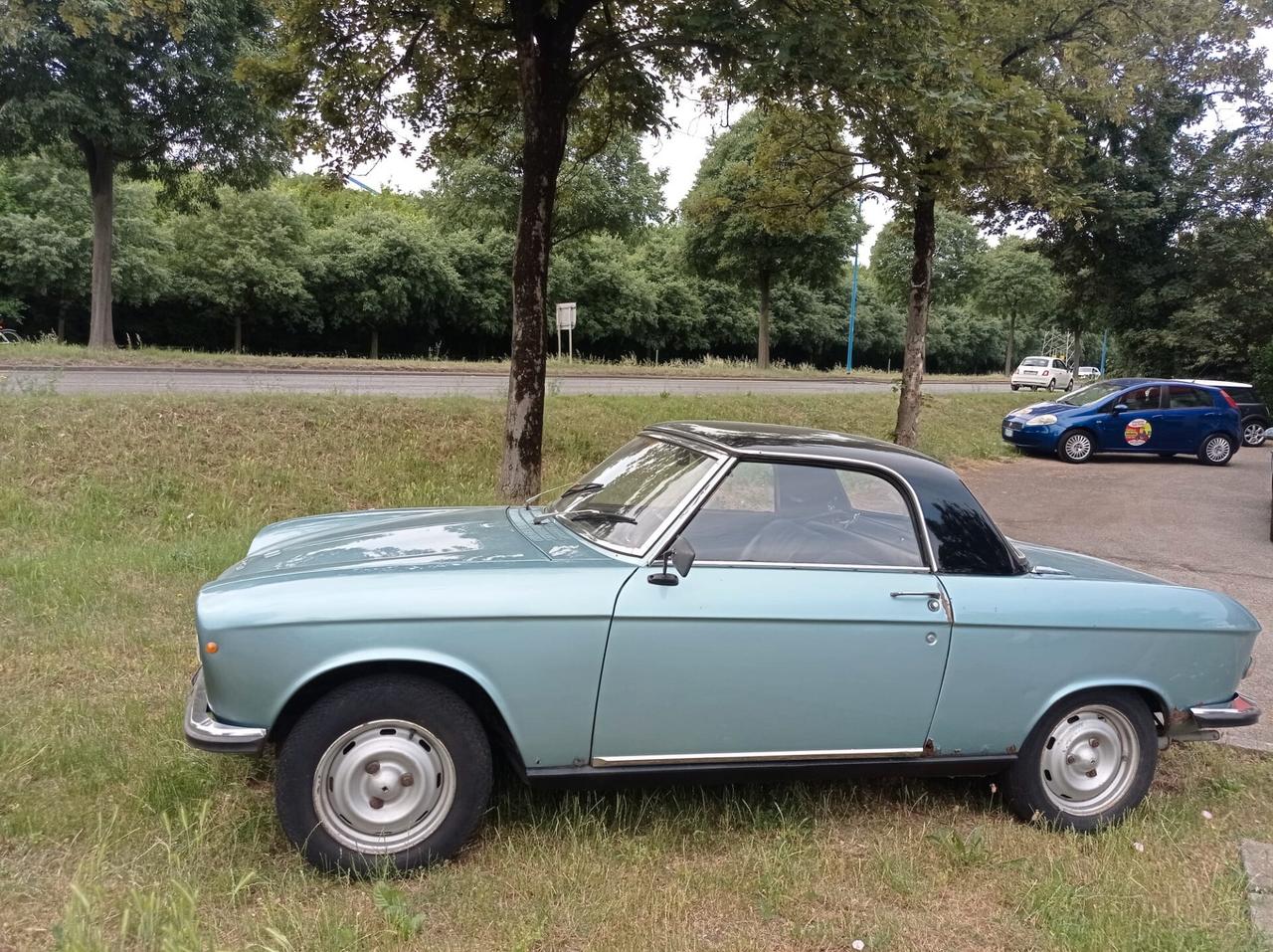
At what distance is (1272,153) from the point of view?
2238 centimetres

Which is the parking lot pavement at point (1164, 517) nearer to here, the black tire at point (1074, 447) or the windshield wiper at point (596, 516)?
the black tire at point (1074, 447)

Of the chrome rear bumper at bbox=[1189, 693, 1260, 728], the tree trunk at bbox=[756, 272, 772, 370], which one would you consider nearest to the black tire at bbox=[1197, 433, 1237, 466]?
the tree trunk at bbox=[756, 272, 772, 370]

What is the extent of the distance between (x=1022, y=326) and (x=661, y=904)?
6981 centimetres

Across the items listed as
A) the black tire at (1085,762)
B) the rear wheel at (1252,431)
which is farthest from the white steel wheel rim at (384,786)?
the rear wheel at (1252,431)

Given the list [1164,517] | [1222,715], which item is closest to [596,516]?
[1222,715]

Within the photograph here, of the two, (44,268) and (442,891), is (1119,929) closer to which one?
(442,891)

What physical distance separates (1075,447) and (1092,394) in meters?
1.40

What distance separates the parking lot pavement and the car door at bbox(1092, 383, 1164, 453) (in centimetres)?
36

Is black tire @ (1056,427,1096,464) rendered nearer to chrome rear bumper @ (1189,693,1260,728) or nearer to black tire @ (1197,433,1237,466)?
black tire @ (1197,433,1237,466)

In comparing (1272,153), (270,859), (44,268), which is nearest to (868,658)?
(270,859)

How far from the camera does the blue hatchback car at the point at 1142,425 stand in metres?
17.0

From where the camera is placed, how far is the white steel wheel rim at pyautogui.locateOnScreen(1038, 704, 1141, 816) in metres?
3.73

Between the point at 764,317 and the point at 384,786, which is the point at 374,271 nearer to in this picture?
the point at 764,317

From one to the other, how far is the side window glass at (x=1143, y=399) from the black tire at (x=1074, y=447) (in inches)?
40.8
